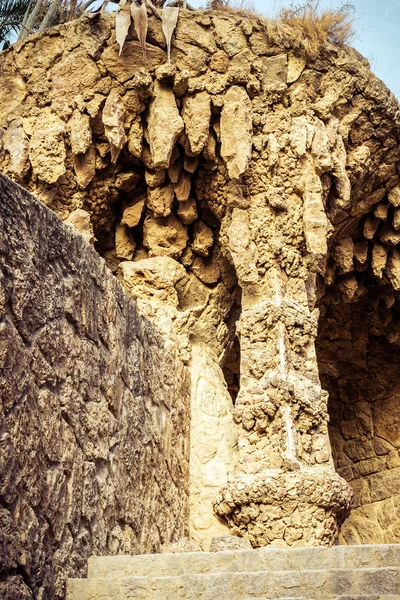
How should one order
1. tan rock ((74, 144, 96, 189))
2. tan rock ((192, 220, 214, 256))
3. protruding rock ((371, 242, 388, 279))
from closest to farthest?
tan rock ((74, 144, 96, 189)) < tan rock ((192, 220, 214, 256)) < protruding rock ((371, 242, 388, 279))

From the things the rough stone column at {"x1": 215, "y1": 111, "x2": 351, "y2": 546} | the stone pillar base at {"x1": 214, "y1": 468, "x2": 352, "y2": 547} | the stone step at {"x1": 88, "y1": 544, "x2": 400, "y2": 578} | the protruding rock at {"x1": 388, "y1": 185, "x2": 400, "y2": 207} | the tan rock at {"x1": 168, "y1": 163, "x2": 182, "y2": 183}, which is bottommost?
the stone step at {"x1": 88, "y1": 544, "x2": 400, "y2": 578}

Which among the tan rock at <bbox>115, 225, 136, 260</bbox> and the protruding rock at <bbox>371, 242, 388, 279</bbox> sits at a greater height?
the protruding rock at <bbox>371, 242, 388, 279</bbox>

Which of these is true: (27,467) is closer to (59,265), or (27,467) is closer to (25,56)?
(59,265)

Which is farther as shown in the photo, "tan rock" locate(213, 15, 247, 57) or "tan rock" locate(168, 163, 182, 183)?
"tan rock" locate(168, 163, 182, 183)

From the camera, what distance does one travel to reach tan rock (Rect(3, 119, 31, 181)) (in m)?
6.60

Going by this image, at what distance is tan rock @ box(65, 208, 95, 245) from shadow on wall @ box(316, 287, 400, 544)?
3641 mm

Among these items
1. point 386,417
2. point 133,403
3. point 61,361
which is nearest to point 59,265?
point 61,361

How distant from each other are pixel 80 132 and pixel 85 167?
28 cm

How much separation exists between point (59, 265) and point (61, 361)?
440 millimetres

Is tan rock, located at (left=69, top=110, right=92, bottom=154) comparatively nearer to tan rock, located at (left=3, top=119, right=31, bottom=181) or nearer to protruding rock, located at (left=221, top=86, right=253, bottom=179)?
tan rock, located at (left=3, top=119, right=31, bottom=181)

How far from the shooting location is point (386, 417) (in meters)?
10.3

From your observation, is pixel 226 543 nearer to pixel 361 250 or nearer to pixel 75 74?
pixel 75 74

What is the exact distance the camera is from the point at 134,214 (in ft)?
23.3

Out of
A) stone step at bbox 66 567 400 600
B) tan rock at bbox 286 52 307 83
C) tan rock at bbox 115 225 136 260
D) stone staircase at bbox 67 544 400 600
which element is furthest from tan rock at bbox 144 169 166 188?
stone step at bbox 66 567 400 600
